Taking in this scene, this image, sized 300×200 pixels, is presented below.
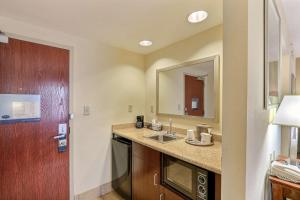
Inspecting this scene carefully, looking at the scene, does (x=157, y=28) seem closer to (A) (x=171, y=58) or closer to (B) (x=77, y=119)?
(A) (x=171, y=58)

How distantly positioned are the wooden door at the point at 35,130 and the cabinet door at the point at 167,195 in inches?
46.5

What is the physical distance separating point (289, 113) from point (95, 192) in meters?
2.36

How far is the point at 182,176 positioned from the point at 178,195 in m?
0.16

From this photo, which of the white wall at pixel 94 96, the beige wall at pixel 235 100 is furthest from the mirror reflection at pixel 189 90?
the beige wall at pixel 235 100

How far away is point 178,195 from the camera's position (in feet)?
4.69

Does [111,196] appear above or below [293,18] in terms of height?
below

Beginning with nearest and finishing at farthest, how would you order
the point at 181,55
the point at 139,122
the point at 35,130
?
the point at 35,130 → the point at 181,55 → the point at 139,122

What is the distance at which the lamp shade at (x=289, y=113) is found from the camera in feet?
4.15

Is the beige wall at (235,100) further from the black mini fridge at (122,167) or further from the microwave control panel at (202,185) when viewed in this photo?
the black mini fridge at (122,167)

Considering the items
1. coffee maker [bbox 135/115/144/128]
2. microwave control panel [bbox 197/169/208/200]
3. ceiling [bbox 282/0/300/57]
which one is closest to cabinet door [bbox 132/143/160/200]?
microwave control panel [bbox 197/169/208/200]

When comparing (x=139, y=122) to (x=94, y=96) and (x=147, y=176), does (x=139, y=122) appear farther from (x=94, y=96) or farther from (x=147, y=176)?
(x=147, y=176)

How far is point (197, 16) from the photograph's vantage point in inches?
64.5

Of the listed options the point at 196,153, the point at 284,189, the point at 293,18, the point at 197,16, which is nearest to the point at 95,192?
the point at 196,153

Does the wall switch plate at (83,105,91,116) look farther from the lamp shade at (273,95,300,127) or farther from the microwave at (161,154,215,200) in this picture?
the lamp shade at (273,95,300,127)
